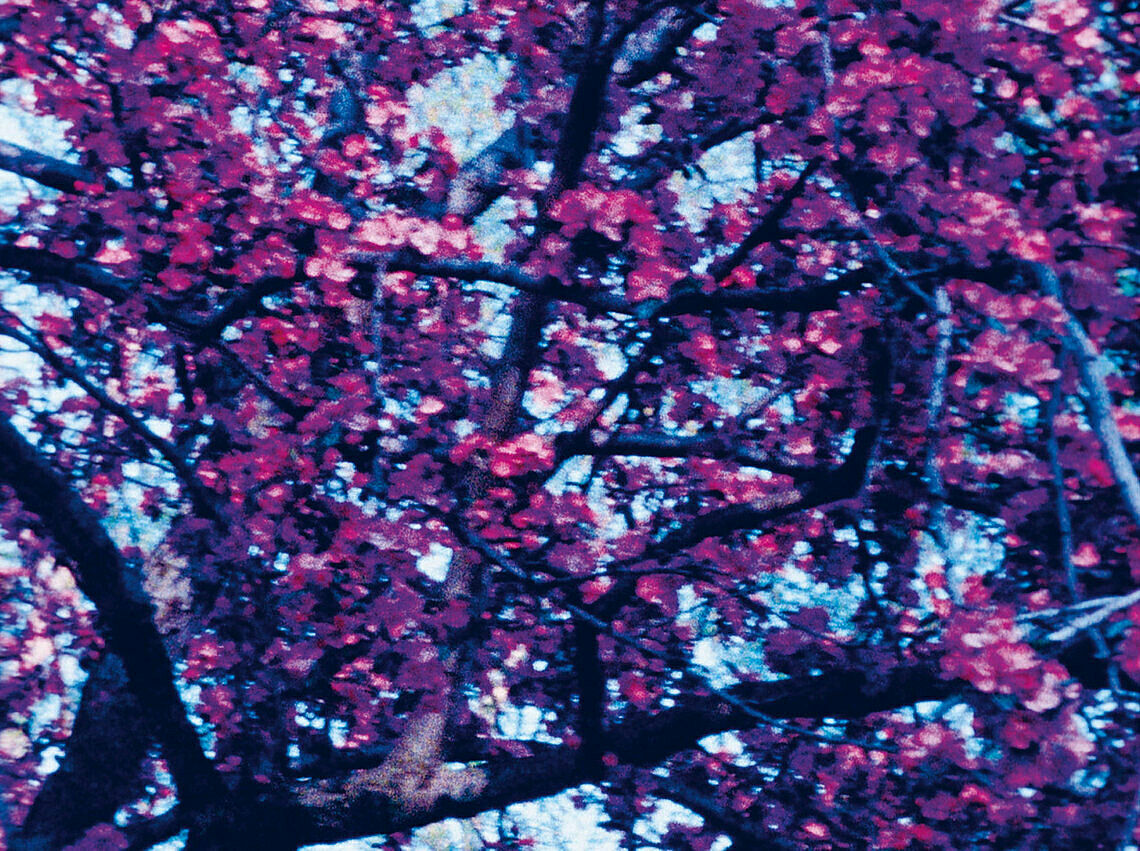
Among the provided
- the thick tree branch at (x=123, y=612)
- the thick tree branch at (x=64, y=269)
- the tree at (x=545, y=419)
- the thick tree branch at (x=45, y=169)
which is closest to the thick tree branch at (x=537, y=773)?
the tree at (x=545, y=419)

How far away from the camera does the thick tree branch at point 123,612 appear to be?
5.76 meters

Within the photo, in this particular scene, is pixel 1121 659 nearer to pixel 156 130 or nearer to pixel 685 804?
pixel 685 804

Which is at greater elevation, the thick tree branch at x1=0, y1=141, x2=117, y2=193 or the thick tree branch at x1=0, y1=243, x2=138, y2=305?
the thick tree branch at x1=0, y1=141, x2=117, y2=193

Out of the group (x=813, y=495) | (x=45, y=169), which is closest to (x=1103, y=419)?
(x=813, y=495)

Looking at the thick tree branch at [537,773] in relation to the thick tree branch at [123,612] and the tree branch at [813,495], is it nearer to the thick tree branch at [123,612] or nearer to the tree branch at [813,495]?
the thick tree branch at [123,612]

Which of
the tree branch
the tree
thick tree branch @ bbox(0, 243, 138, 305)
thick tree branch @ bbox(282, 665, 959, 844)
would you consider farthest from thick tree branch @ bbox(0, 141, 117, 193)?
the tree branch

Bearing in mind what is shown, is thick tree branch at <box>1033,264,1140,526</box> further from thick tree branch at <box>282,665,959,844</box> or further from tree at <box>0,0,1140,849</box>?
thick tree branch at <box>282,665,959,844</box>

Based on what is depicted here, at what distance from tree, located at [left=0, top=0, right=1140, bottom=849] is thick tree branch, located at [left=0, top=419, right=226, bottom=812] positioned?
0.09 feet

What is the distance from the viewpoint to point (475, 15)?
23.0ft

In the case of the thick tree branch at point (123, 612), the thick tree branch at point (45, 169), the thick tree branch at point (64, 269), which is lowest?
the thick tree branch at point (123, 612)

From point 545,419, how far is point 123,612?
3.35 metres

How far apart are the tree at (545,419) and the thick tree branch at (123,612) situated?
0.03 m

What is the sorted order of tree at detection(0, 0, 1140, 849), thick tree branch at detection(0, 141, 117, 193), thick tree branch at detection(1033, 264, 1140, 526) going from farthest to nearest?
thick tree branch at detection(0, 141, 117, 193)
tree at detection(0, 0, 1140, 849)
thick tree branch at detection(1033, 264, 1140, 526)

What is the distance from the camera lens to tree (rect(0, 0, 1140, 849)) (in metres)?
5.61
